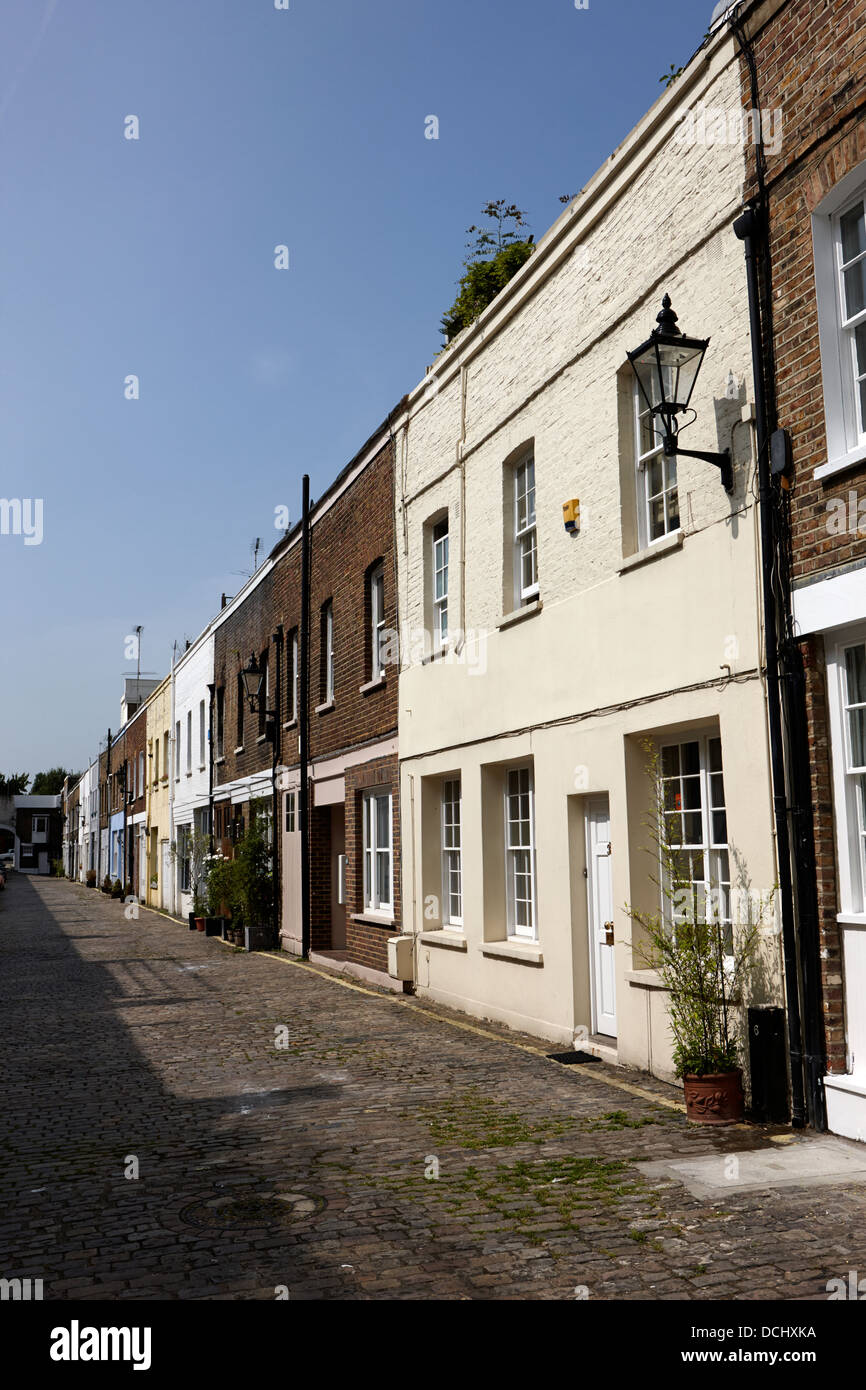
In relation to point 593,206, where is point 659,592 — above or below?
below

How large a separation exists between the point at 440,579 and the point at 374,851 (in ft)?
13.6

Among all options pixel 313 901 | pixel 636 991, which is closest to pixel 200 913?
pixel 313 901

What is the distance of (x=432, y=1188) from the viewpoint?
20.0 feet

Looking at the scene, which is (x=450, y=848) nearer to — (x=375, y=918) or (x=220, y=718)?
(x=375, y=918)

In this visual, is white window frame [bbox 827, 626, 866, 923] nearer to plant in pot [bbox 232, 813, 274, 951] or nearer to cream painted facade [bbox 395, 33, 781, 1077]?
cream painted facade [bbox 395, 33, 781, 1077]

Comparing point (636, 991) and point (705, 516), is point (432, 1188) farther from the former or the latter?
point (705, 516)

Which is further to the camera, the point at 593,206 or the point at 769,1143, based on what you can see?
the point at 593,206

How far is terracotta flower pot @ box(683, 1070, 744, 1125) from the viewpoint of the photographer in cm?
718

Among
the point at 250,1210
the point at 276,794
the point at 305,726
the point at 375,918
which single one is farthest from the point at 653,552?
the point at 276,794

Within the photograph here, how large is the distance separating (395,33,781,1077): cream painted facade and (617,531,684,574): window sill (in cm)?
2

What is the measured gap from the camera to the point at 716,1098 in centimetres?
718

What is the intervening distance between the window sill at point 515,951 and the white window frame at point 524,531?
3.38 m

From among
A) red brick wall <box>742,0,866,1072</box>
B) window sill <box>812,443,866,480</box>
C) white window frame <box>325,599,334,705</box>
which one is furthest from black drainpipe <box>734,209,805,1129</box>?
white window frame <box>325,599,334,705</box>
